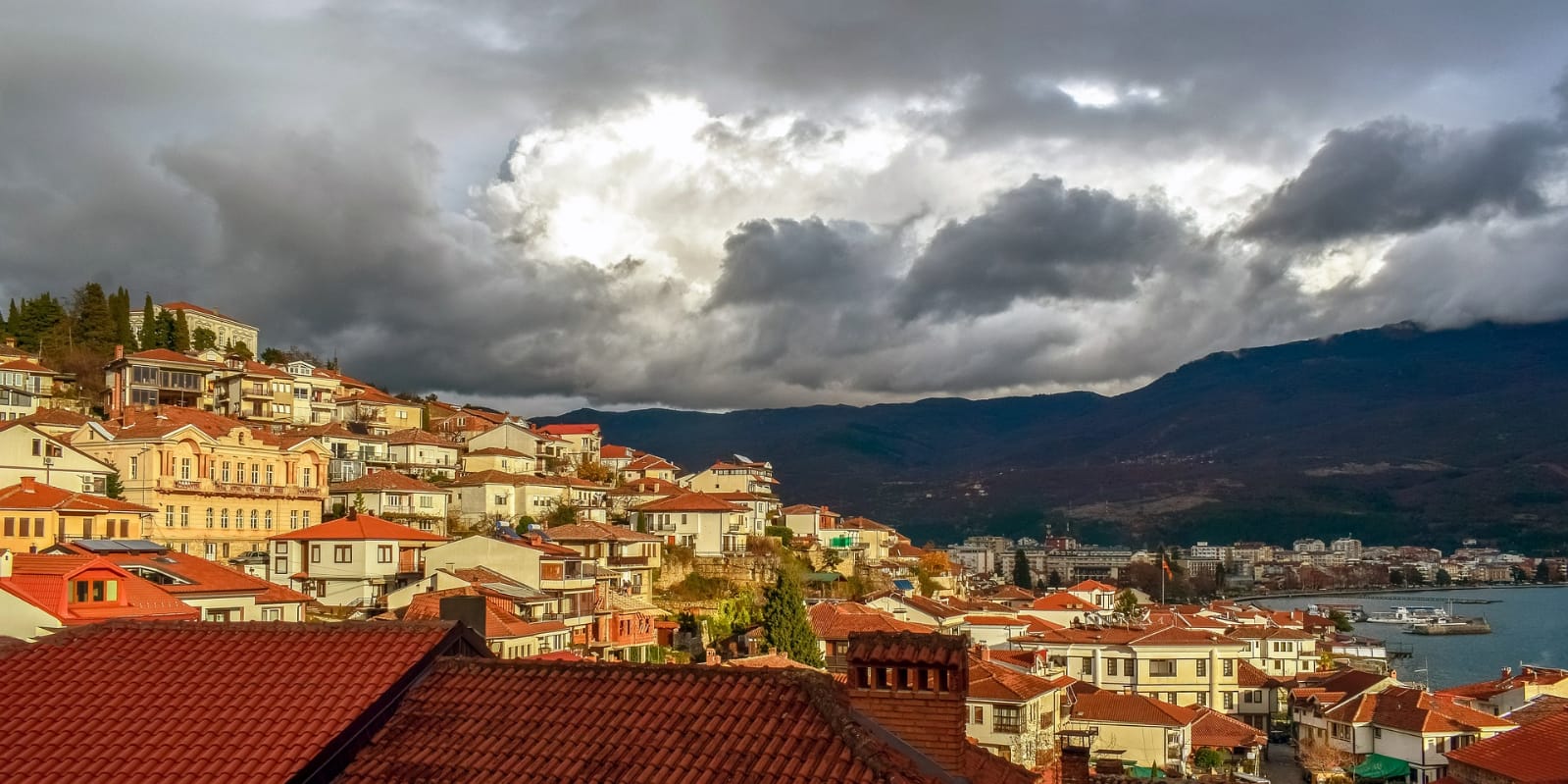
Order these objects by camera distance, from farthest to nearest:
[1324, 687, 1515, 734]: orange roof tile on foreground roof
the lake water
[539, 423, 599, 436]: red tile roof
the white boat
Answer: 1. the white boat
2. the lake water
3. [539, 423, 599, 436]: red tile roof
4. [1324, 687, 1515, 734]: orange roof tile on foreground roof

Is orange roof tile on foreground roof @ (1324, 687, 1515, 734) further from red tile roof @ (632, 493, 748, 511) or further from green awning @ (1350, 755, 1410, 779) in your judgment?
red tile roof @ (632, 493, 748, 511)

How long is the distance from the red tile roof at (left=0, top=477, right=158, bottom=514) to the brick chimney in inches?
1803

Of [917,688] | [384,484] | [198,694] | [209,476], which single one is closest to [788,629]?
[384,484]

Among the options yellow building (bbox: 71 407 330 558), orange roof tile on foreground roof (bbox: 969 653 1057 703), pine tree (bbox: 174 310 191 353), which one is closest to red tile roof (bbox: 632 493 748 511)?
yellow building (bbox: 71 407 330 558)

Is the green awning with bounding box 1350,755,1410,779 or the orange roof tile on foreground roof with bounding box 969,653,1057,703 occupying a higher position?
the orange roof tile on foreground roof with bounding box 969,653,1057,703

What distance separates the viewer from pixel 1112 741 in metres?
52.8

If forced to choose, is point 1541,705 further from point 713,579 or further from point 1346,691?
point 713,579

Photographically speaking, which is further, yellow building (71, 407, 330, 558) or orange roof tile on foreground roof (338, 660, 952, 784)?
yellow building (71, 407, 330, 558)

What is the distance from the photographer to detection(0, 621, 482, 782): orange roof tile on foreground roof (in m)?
9.67

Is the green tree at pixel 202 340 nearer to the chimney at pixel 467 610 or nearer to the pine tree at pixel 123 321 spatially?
the pine tree at pixel 123 321

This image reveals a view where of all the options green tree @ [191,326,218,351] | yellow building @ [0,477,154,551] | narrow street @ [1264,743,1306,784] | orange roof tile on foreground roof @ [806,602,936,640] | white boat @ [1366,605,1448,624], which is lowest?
white boat @ [1366,605,1448,624]

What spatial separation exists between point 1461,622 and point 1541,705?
138076mm

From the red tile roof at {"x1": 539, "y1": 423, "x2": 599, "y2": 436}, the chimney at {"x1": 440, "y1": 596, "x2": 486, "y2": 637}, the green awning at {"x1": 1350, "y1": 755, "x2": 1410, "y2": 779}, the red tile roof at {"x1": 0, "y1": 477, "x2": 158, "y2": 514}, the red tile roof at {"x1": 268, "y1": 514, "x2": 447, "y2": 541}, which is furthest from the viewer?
the red tile roof at {"x1": 539, "y1": 423, "x2": 599, "y2": 436}

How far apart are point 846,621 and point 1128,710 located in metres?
14.5
